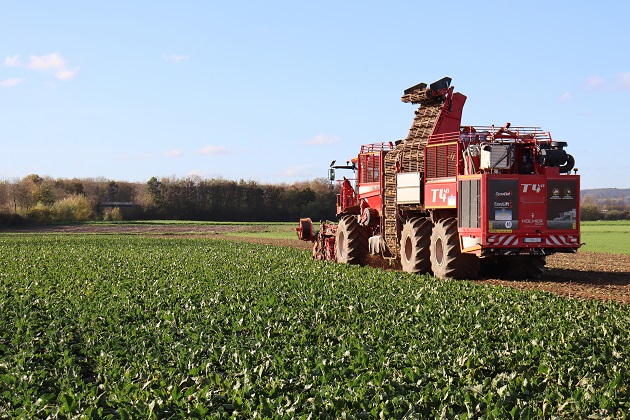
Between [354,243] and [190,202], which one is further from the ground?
[190,202]

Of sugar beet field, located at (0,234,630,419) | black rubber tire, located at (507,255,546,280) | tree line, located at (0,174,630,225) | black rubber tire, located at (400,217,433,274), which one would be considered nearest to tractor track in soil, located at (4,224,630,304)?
black rubber tire, located at (507,255,546,280)

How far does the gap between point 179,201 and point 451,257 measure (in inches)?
3063

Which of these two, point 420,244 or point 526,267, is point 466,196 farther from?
point 526,267

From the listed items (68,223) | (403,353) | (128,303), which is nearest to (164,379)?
(403,353)

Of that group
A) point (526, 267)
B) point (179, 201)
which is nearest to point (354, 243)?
point (526, 267)

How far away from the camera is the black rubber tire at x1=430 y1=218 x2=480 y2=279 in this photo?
1831 centimetres

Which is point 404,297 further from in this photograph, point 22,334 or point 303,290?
point 22,334

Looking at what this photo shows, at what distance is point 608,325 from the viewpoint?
11.1m

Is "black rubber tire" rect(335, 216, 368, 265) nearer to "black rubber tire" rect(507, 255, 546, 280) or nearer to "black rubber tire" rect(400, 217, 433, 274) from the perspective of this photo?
"black rubber tire" rect(400, 217, 433, 274)

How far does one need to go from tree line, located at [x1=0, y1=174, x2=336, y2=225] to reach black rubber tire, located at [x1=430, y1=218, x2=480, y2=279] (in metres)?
64.3

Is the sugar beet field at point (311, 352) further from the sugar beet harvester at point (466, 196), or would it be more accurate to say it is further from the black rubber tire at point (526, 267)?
the black rubber tire at point (526, 267)

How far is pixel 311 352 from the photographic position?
9.27 meters

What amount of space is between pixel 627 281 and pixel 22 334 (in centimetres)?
1471

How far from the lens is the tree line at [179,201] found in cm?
8656
